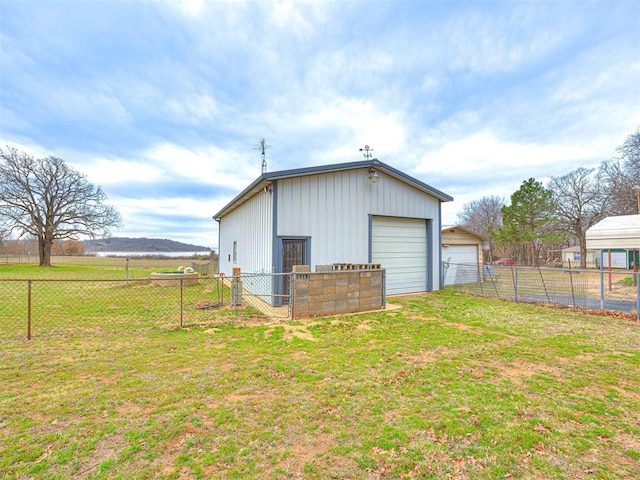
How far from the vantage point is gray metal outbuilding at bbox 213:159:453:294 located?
8.67 meters

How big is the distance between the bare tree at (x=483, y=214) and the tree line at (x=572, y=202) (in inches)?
Result: 314

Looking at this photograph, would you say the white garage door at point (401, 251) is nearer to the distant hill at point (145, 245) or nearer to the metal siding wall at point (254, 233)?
the metal siding wall at point (254, 233)

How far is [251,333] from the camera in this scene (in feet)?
19.6

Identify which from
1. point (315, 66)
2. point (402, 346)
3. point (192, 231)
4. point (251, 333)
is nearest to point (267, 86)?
point (315, 66)

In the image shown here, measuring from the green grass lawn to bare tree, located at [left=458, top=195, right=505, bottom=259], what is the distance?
3902 centimetres

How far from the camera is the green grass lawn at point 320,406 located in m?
2.24

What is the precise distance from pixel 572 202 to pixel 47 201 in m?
52.6

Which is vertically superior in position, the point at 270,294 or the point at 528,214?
the point at 528,214

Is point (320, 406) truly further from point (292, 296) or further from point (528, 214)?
point (528, 214)

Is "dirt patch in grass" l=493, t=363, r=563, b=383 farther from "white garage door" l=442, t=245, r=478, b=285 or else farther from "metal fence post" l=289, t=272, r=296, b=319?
"white garage door" l=442, t=245, r=478, b=285

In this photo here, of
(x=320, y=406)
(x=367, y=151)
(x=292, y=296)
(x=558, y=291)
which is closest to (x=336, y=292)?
(x=292, y=296)

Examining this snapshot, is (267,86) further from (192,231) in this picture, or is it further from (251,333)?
(192,231)

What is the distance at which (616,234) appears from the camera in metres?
8.77

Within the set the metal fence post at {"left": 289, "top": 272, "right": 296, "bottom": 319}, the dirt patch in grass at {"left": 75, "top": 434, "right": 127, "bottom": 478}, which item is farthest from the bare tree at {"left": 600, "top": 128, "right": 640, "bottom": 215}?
the dirt patch in grass at {"left": 75, "top": 434, "right": 127, "bottom": 478}
